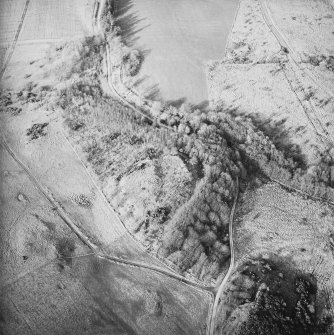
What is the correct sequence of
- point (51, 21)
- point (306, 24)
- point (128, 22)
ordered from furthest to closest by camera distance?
point (306, 24), point (128, 22), point (51, 21)

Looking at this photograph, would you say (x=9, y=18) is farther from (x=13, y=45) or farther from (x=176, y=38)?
(x=176, y=38)

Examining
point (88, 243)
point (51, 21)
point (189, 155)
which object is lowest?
point (88, 243)

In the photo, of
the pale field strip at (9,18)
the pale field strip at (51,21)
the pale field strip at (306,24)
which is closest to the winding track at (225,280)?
the pale field strip at (306,24)

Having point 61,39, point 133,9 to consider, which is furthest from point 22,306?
point 133,9

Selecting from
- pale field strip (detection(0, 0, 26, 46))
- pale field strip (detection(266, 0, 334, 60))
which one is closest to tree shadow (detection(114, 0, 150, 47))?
pale field strip (detection(0, 0, 26, 46))

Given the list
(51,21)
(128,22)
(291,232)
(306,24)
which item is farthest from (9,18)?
(291,232)

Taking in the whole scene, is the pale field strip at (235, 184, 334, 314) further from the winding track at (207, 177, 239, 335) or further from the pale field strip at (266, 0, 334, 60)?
the pale field strip at (266, 0, 334, 60)

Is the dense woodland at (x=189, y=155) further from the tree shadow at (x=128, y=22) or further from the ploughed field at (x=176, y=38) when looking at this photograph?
the tree shadow at (x=128, y=22)

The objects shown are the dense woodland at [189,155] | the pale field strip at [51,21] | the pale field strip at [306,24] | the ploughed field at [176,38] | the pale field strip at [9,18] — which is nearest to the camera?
the dense woodland at [189,155]
